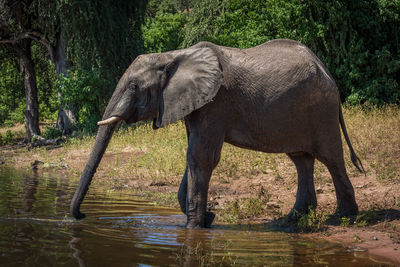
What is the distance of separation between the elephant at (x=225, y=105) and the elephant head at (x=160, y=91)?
0.04 ft

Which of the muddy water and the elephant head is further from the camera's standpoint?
the elephant head

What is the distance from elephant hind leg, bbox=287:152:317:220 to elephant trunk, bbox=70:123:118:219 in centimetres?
275

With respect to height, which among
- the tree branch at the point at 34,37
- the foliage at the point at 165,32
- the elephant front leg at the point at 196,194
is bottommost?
the elephant front leg at the point at 196,194

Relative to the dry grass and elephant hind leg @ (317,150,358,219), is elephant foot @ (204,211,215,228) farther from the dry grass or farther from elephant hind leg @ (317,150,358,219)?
the dry grass

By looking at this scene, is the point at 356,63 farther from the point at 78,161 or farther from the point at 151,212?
the point at 151,212

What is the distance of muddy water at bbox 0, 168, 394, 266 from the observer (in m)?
4.49

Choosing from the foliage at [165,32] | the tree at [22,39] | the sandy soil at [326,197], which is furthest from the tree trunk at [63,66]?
the foliage at [165,32]

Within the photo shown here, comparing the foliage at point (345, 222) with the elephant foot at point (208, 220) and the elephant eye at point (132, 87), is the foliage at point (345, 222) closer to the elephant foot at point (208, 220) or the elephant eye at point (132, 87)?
the elephant foot at point (208, 220)

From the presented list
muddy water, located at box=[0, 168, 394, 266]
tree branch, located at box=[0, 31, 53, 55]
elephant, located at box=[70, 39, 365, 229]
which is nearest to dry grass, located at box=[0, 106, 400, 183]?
elephant, located at box=[70, 39, 365, 229]

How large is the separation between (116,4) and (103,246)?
19063mm

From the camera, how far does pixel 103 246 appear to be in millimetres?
5000

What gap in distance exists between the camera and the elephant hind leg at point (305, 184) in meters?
7.02

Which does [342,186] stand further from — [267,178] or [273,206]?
[267,178]

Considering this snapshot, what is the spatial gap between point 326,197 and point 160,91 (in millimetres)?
3528
